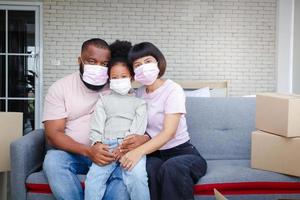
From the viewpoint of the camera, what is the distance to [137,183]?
1.92 meters

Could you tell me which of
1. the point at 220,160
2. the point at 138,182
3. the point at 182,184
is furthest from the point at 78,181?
the point at 220,160

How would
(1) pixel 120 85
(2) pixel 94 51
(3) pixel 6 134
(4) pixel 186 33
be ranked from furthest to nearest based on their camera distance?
1. (4) pixel 186 33
2. (3) pixel 6 134
3. (2) pixel 94 51
4. (1) pixel 120 85

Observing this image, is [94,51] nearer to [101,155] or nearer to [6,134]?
[101,155]

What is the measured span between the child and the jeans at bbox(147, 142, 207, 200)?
0.08 meters

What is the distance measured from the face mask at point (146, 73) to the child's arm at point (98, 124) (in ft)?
0.90

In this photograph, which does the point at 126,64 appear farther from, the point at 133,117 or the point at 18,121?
the point at 18,121

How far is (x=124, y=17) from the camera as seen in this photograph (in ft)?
19.7

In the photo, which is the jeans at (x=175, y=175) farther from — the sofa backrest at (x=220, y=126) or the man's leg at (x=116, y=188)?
the sofa backrest at (x=220, y=126)

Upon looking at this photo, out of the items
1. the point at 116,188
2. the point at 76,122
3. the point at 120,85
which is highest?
the point at 120,85

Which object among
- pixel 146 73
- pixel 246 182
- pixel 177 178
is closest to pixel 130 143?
pixel 177 178

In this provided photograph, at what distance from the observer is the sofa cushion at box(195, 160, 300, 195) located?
2.07 metres

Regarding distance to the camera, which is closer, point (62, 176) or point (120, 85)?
point (62, 176)

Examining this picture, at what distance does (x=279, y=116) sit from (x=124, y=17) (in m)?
4.25

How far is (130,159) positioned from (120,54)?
26.9 inches
